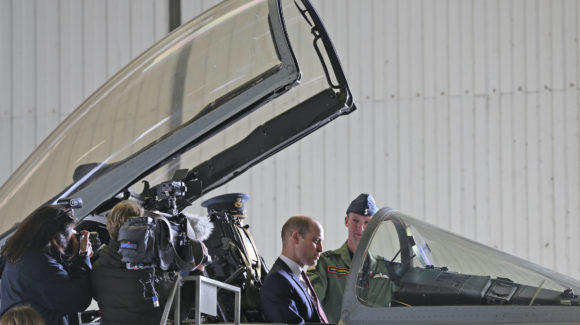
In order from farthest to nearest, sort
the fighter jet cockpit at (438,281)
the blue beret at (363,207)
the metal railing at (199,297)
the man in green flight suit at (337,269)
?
the blue beret at (363,207), the man in green flight suit at (337,269), the metal railing at (199,297), the fighter jet cockpit at (438,281)

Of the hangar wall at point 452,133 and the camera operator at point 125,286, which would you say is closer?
the camera operator at point 125,286

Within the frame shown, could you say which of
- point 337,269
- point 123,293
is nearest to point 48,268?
point 123,293

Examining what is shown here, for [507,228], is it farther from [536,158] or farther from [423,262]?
[423,262]

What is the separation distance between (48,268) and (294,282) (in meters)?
1.26

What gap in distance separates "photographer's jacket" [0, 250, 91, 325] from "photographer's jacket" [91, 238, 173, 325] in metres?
0.11

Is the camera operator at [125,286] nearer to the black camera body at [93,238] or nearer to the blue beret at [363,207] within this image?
the black camera body at [93,238]

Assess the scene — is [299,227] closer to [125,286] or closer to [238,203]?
[125,286]

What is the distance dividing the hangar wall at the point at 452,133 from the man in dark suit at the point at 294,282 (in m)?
4.80

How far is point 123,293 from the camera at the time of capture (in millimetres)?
4141

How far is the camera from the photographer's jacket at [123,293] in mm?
4121

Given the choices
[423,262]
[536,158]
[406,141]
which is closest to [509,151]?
[536,158]

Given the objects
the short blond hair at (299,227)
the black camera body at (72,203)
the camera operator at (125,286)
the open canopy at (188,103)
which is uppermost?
the open canopy at (188,103)

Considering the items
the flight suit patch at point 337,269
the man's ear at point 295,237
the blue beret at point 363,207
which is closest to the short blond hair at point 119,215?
the man's ear at point 295,237

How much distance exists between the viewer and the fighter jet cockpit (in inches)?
149
